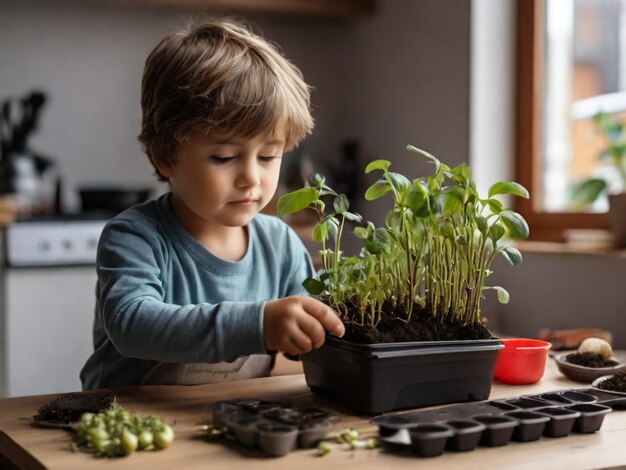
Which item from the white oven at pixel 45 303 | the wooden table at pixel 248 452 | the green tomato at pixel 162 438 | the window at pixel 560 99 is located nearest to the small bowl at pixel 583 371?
the wooden table at pixel 248 452

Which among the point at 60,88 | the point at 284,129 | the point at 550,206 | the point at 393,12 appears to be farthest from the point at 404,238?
the point at 60,88

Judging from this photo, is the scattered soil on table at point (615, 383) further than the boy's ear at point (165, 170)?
No

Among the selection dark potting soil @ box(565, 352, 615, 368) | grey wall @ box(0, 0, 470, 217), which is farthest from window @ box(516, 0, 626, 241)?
dark potting soil @ box(565, 352, 615, 368)

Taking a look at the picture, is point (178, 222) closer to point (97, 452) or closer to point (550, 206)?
point (97, 452)

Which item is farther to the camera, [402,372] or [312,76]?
[312,76]

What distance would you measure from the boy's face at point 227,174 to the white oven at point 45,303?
1.63 meters

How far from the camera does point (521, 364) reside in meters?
1.08

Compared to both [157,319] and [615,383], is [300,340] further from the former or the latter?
[615,383]

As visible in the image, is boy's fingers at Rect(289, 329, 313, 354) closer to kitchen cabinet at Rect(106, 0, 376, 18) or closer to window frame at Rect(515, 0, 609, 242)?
window frame at Rect(515, 0, 609, 242)

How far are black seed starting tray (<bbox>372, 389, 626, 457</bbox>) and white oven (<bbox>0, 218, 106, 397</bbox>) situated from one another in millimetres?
2082

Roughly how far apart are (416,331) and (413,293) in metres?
0.07

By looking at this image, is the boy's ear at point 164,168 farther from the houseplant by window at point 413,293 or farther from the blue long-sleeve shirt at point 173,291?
the houseplant by window at point 413,293

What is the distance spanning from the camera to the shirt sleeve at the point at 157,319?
933mm

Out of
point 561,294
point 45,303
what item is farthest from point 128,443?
point 45,303
